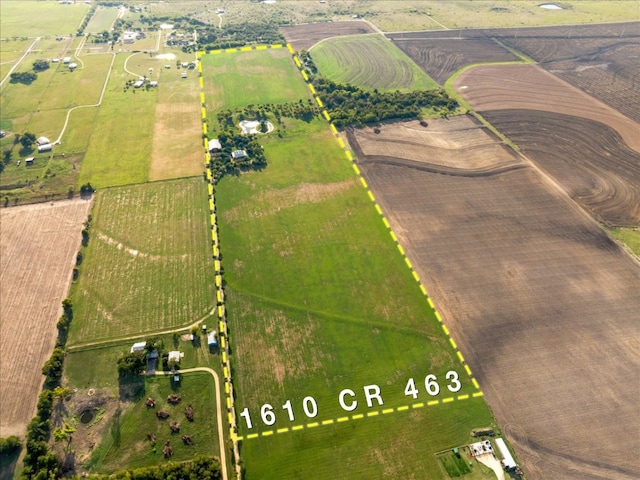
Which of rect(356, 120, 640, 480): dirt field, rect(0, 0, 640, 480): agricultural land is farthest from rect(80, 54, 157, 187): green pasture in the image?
rect(356, 120, 640, 480): dirt field

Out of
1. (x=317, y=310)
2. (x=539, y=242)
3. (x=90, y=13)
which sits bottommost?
(x=317, y=310)

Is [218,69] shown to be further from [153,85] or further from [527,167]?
[527,167]

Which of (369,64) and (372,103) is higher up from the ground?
(369,64)

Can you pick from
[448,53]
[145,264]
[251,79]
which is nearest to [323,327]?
[145,264]

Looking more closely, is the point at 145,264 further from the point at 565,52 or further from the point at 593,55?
the point at 593,55

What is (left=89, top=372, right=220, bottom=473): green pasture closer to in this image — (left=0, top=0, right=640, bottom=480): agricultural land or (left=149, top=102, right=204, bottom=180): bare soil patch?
(left=0, top=0, right=640, bottom=480): agricultural land

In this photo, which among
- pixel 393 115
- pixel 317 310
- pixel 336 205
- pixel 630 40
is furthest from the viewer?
pixel 630 40

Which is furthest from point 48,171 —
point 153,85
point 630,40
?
point 630,40

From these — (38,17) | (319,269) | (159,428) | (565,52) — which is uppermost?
(565,52)

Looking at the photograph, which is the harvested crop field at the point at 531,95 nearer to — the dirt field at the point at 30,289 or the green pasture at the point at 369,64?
the green pasture at the point at 369,64
